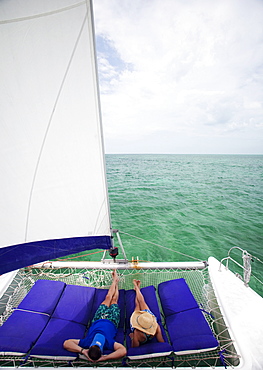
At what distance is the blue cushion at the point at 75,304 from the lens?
9.54 feet

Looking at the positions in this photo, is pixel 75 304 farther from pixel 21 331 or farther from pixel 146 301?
pixel 146 301

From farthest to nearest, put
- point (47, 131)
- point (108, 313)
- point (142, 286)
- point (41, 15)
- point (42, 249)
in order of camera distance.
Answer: point (142, 286) → point (108, 313) → point (42, 249) → point (47, 131) → point (41, 15)

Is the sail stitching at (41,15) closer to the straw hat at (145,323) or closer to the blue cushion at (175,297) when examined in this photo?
the straw hat at (145,323)

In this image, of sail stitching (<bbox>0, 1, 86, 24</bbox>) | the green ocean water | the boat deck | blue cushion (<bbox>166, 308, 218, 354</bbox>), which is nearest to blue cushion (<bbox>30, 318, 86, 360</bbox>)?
the boat deck

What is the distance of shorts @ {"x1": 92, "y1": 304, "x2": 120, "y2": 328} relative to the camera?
282cm

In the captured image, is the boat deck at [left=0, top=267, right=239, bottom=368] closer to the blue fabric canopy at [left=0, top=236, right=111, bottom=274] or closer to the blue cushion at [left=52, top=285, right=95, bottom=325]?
the blue cushion at [left=52, top=285, right=95, bottom=325]

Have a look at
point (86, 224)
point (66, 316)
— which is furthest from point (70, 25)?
point (66, 316)

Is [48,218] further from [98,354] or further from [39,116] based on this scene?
[98,354]

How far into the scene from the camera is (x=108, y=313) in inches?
113

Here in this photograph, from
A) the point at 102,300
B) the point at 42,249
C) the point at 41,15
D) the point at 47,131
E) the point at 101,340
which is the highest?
the point at 41,15

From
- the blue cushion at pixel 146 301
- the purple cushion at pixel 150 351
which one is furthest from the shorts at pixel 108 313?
the purple cushion at pixel 150 351

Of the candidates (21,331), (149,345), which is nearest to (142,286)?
(149,345)

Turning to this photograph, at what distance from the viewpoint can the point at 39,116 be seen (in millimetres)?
1912

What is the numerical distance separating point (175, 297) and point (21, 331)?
8.49 ft
